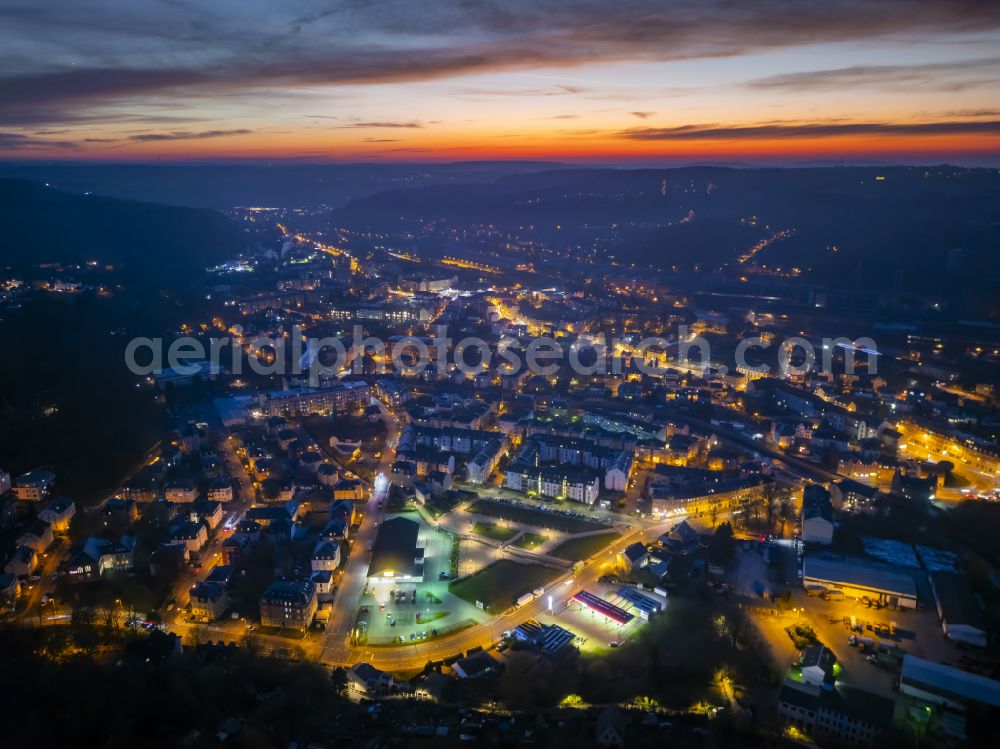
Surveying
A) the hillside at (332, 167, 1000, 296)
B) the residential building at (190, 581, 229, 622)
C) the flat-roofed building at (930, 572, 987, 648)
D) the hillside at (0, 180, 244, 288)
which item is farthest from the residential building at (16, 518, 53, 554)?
the hillside at (332, 167, 1000, 296)

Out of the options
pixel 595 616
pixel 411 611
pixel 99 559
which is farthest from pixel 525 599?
pixel 99 559

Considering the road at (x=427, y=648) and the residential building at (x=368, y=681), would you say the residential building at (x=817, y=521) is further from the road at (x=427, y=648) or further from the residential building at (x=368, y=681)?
the residential building at (x=368, y=681)

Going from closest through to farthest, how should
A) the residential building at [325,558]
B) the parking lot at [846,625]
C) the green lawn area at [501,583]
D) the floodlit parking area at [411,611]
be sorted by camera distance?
the parking lot at [846,625]
the floodlit parking area at [411,611]
the green lawn area at [501,583]
the residential building at [325,558]

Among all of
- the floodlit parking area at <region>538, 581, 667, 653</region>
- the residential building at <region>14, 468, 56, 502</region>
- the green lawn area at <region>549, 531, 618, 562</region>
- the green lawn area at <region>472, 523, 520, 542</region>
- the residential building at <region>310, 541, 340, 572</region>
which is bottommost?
the floodlit parking area at <region>538, 581, 667, 653</region>

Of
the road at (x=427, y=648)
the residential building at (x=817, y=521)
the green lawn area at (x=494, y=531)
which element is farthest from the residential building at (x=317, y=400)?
the residential building at (x=817, y=521)

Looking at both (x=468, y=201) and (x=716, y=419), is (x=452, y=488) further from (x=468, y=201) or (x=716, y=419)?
(x=468, y=201)

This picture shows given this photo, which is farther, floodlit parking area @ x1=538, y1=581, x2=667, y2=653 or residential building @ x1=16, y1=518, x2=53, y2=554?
residential building @ x1=16, y1=518, x2=53, y2=554

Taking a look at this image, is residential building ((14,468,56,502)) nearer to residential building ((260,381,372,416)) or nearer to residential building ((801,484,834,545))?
residential building ((260,381,372,416))
